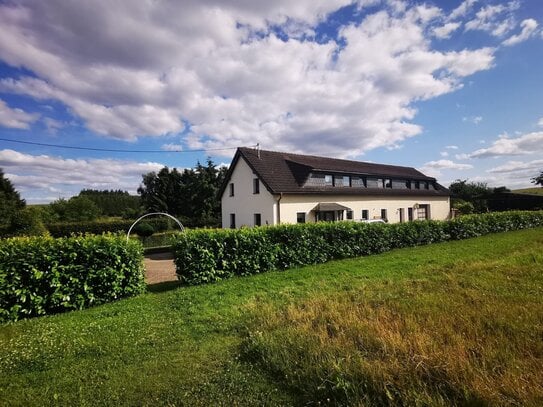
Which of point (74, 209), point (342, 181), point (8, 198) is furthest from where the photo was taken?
point (74, 209)

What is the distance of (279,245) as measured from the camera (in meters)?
11.9

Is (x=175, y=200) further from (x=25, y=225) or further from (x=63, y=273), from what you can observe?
(x=63, y=273)

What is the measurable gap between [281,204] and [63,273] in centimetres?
1448

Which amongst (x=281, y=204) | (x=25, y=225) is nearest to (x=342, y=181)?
(x=281, y=204)

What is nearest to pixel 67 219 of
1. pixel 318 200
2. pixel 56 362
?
pixel 318 200

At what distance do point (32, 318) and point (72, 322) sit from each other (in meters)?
1.43

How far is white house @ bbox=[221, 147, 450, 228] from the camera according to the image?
842 inches

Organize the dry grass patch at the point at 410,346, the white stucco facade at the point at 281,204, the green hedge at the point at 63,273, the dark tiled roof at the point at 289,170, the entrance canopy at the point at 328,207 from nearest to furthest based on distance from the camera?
the dry grass patch at the point at 410,346 < the green hedge at the point at 63,273 < the white stucco facade at the point at 281,204 < the dark tiled roof at the point at 289,170 < the entrance canopy at the point at 328,207

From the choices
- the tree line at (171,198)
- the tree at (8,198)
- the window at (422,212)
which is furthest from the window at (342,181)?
the tree at (8,198)

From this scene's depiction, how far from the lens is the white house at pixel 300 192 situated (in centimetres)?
2139

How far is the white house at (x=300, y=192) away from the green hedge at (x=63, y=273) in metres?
12.5

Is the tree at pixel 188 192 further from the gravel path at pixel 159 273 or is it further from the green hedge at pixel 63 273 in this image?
the green hedge at pixel 63 273

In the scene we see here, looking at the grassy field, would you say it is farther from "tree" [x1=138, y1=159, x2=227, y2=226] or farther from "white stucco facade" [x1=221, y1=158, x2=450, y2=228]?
"tree" [x1=138, y1=159, x2=227, y2=226]

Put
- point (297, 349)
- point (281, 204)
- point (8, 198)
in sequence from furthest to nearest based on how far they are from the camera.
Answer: point (8, 198)
point (281, 204)
point (297, 349)
